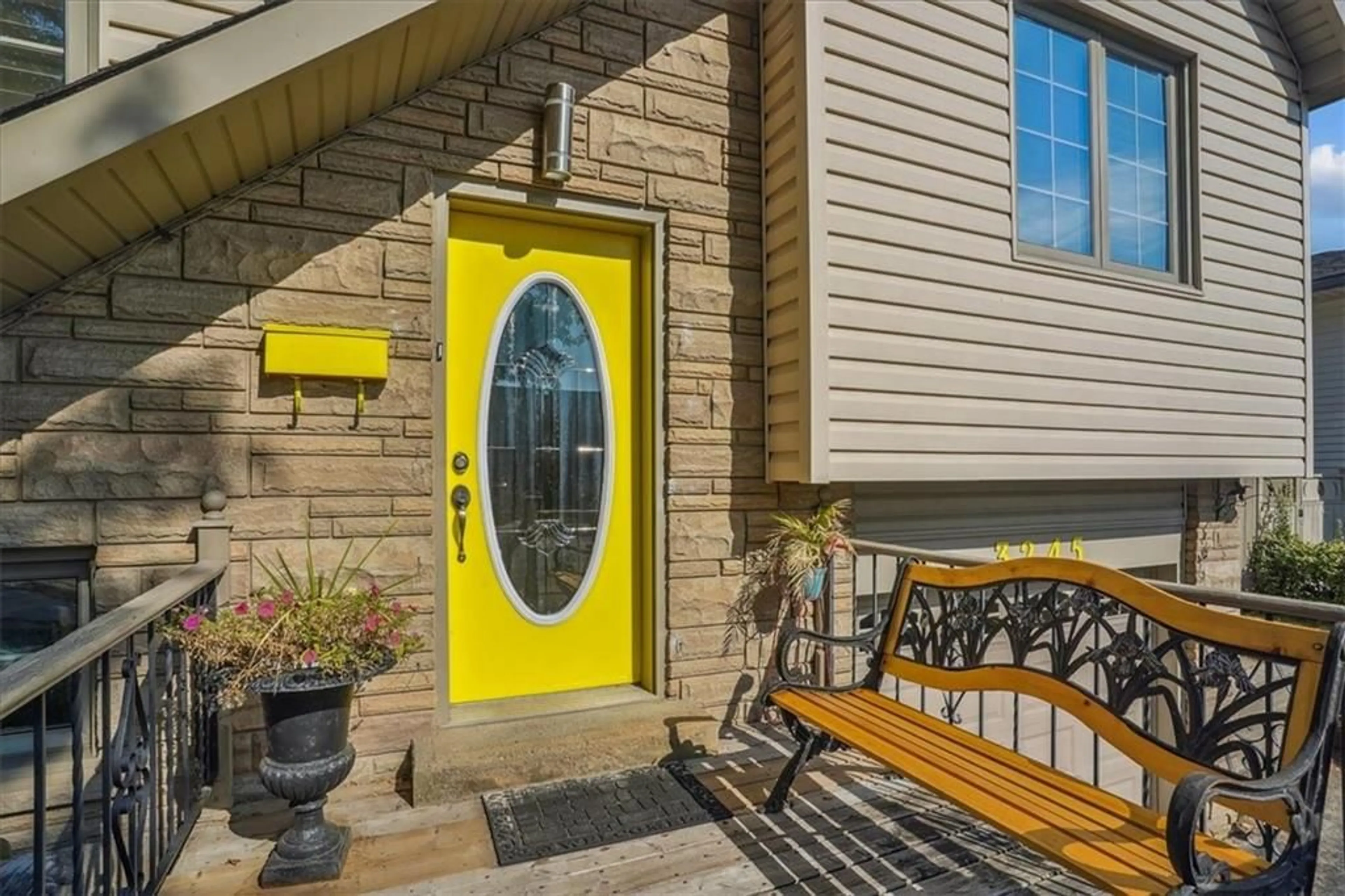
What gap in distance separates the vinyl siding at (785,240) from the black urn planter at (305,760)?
1.86 metres

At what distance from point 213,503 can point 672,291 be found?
191 centimetres

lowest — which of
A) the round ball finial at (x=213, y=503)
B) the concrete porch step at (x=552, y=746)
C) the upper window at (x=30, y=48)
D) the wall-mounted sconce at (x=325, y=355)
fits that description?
the concrete porch step at (x=552, y=746)

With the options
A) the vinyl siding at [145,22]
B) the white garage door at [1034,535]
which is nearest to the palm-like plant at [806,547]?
the white garage door at [1034,535]

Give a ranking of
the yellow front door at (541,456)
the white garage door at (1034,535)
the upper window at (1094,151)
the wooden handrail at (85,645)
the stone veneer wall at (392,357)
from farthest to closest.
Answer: the upper window at (1094,151), the white garage door at (1034,535), the yellow front door at (541,456), the stone veneer wall at (392,357), the wooden handrail at (85,645)

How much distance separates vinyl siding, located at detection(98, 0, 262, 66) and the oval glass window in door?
1.33m

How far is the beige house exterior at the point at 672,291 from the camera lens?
2209mm

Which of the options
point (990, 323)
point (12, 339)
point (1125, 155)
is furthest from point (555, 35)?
point (1125, 155)

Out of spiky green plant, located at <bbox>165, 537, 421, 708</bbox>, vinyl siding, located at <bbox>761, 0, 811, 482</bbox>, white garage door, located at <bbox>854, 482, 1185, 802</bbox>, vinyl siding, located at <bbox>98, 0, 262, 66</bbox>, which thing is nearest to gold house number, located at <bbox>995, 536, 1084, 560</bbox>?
white garage door, located at <bbox>854, 482, 1185, 802</bbox>

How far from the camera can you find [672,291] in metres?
3.13

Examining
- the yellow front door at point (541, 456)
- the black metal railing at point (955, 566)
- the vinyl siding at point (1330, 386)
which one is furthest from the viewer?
the vinyl siding at point (1330, 386)

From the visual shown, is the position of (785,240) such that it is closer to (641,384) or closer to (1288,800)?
(641,384)

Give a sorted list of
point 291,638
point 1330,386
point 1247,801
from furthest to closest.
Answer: point 1330,386 → point 291,638 → point 1247,801

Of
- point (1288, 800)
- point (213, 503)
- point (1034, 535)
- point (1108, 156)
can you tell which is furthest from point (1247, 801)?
point (1108, 156)

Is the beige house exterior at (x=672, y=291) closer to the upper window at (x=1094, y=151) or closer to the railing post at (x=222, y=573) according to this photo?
the railing post at (x=222, y=573)
